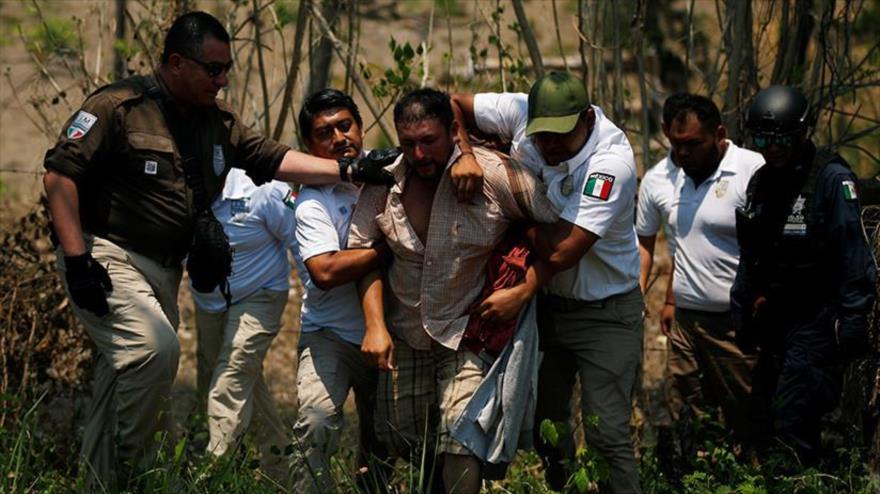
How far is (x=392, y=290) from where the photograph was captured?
5008 millimetres

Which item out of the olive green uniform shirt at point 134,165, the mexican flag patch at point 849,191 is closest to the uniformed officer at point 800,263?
the mexican flag patch at point 849,191

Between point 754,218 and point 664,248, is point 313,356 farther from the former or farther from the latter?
point 664,248

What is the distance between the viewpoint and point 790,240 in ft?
18.3

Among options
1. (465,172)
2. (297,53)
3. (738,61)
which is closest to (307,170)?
(465,172)

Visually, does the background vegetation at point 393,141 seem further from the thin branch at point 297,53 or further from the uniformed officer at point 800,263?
the uniformed officer at point 800,263

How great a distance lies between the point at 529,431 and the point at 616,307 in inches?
25.5

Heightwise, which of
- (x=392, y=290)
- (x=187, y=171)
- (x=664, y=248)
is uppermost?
(x=187, y=171)

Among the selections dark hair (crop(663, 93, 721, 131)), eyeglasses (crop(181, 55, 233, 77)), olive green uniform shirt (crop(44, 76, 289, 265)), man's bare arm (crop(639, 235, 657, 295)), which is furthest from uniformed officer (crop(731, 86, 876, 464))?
olive green uniform shirt (crop(44, 76, 289, 265))

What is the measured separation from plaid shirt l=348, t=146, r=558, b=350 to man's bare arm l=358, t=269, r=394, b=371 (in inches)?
5.0

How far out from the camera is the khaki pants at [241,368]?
19.9ft

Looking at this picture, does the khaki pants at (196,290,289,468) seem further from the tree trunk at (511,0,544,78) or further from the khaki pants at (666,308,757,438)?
the khaki pants at (666,308,757,438)

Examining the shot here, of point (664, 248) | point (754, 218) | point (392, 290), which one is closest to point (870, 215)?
point (754, 218)

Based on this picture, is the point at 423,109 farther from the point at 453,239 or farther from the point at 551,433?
the point at 551,433

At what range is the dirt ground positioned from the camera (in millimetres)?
7934
